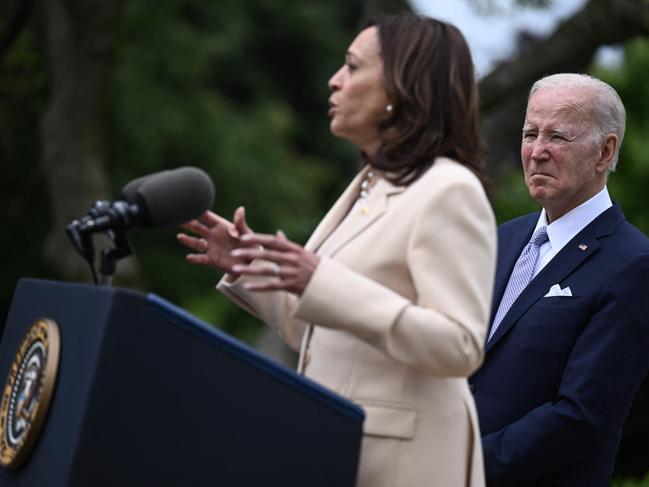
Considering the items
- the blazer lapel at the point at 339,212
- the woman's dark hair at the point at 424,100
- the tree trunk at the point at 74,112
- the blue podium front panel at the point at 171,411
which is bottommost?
the blue podium front panel at the point at 171,411

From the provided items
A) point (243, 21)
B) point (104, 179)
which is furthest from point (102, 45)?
point (243, 21)

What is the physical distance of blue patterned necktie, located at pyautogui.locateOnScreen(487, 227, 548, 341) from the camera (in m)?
3.80

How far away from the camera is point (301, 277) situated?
269cm

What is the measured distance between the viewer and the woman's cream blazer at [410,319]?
8.81ft

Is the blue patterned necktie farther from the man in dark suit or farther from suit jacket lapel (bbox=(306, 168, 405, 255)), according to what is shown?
suit jacket lapel (bbox=(306, 168, 405, 255))

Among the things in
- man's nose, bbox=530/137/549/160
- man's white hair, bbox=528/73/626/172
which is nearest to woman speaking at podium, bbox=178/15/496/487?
man's nose, bbox=530/137/549/160

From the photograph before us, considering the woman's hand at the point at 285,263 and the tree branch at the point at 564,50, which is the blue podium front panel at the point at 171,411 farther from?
the tree branch at the point at 564,50

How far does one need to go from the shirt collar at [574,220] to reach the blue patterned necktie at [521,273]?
0.18 feet

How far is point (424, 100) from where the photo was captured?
2879 millimetres

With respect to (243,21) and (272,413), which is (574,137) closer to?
(272,413)

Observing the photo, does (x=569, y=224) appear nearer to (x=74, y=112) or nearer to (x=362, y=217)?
(x=362, y=217)

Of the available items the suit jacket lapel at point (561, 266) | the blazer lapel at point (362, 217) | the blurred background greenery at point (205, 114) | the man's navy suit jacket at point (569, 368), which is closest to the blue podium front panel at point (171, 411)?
the blazer lapel at point (362, 217)

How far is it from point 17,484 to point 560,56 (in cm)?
840

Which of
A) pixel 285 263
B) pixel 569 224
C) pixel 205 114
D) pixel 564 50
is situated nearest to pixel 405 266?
pixel 285 263
